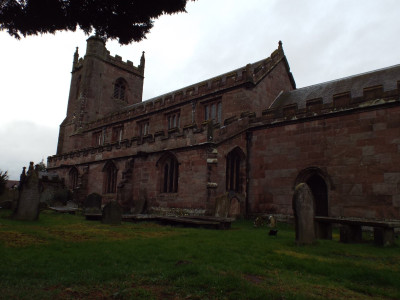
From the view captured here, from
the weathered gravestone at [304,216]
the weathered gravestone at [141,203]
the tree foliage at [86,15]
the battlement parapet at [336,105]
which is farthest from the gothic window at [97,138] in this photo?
the tree foliage at [86,15]

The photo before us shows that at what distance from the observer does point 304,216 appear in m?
7.79

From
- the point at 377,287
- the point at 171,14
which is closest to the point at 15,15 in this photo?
the point at 171,14

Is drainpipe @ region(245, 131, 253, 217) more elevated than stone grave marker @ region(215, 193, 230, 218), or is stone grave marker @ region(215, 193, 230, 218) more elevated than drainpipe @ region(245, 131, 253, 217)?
drainpipe @ region(245, 131, 253, 217)

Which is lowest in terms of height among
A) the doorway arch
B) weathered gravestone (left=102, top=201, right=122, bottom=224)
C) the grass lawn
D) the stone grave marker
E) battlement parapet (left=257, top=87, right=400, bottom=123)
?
the grass lawn

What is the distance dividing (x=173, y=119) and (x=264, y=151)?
9.95m

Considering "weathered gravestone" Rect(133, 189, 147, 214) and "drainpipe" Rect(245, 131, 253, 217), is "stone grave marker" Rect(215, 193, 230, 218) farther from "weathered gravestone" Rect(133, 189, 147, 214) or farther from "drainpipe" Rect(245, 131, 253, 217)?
"weathered gravestone" Rect(133, 189, 147, 214)

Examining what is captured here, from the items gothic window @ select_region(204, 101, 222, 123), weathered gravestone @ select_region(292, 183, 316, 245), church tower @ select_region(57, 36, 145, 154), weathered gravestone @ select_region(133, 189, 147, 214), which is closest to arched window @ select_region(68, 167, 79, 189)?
church tower @ select_region(57, 36, 145, 154)

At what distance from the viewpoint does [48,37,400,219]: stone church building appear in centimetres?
1227

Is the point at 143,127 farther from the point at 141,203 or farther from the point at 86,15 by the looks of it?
the point at 86,15

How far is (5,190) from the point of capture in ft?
66.3

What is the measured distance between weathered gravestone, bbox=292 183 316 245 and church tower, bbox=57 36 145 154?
27.7m

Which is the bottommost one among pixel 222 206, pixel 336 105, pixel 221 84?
pixel 222 206

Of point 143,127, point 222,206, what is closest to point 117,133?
point 143,127

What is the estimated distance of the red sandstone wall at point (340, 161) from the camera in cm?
1180
